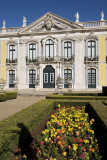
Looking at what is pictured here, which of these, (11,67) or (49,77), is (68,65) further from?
(11,67)

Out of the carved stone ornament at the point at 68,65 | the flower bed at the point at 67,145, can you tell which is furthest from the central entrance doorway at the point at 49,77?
the flower bed at the point at 67,145

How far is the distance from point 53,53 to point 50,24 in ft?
13.4

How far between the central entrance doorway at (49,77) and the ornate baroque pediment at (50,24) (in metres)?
5.59

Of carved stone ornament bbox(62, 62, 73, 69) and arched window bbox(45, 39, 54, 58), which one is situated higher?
arched window bbox(45, 39, 54, 58)

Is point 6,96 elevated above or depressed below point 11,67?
below

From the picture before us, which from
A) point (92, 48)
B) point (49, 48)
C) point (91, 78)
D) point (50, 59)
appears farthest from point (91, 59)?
point (49, 48)

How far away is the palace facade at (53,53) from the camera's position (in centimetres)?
1894

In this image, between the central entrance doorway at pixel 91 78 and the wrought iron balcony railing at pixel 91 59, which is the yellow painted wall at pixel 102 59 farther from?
the central entrance doorway at pixel 91 78

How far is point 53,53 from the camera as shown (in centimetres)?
2017

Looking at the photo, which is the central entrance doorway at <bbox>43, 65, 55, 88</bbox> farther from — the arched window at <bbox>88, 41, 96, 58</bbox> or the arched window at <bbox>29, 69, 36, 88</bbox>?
the arched window at <bbox>88, 41, 96, 58</bbox>

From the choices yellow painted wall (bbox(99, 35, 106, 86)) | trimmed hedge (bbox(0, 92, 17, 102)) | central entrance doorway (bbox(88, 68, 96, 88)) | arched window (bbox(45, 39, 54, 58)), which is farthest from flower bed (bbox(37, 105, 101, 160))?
arched window (bbox(45, 39, 54, 58))

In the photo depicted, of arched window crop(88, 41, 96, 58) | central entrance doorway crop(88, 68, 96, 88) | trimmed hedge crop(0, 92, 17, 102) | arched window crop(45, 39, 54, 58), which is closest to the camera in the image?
trimmed hedge crop(0, 92, 17, 102)

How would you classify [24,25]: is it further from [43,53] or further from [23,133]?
[23,133]

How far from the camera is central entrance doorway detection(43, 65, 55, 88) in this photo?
19938mm
